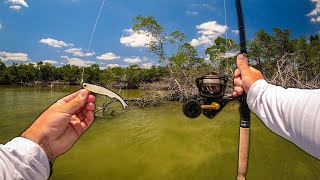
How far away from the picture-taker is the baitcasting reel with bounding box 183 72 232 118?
6.95 feet

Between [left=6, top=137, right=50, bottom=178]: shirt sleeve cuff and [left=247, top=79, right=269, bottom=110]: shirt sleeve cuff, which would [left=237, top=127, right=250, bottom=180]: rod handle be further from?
[left=6, top=137, right=50, bottom=178]: shirt sleeve cuff

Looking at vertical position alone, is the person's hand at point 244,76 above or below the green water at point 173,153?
above

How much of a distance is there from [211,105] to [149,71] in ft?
118

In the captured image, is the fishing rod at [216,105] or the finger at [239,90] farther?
the fishing rod at [216,105]

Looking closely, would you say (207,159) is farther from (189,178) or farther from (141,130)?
(141,130)

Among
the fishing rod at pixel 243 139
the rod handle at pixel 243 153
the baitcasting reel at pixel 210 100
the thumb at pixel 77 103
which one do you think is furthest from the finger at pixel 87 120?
the rod handle at pixel 243 153

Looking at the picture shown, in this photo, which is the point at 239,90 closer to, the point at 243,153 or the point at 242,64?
the point at 242,64

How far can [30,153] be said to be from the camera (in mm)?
1053

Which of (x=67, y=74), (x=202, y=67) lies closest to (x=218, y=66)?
(x=202, y=67)

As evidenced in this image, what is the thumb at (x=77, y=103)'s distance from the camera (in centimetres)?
132

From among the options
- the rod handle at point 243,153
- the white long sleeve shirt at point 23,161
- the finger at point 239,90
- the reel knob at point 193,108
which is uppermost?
the finger at point 239,90

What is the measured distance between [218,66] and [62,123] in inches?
631

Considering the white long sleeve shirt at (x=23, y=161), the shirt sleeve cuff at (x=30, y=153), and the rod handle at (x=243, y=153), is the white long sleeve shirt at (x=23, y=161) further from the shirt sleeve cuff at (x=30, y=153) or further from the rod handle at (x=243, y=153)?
the rod handle at (x=243, y=153)

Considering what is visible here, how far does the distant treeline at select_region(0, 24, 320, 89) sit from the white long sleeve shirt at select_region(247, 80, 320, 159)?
83.2 inches
